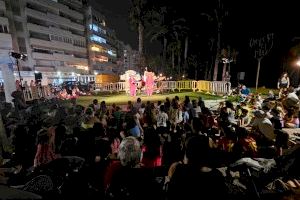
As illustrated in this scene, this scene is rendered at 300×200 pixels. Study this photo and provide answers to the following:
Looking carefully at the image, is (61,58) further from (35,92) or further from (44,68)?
(35,92)

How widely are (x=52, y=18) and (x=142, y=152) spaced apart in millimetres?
66949

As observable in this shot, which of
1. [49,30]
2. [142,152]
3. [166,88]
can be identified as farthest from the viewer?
[49,30]

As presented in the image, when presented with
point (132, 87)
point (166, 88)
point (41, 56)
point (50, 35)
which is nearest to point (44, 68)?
point (41, 56)

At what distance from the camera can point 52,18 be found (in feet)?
214

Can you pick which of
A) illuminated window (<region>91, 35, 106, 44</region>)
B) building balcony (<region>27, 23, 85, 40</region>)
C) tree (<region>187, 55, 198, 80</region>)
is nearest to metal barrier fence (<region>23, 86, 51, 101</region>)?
tree (<region>187, 55, 198, 80</region>)

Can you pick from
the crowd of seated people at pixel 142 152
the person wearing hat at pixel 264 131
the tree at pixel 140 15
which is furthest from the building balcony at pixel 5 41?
the person wearing hat at pixel 264 131

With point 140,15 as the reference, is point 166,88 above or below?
below

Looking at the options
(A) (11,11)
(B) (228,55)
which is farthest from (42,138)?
(A) (11,11)

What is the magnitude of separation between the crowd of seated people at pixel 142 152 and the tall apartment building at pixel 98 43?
7743 cm

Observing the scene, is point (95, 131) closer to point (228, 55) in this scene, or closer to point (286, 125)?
point (286, 125)

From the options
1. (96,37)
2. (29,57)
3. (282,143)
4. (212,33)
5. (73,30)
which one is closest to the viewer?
(282,143)

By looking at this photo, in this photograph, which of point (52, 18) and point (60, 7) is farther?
point (60, 7)

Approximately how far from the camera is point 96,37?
9250cm

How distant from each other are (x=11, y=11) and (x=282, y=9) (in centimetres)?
4825
